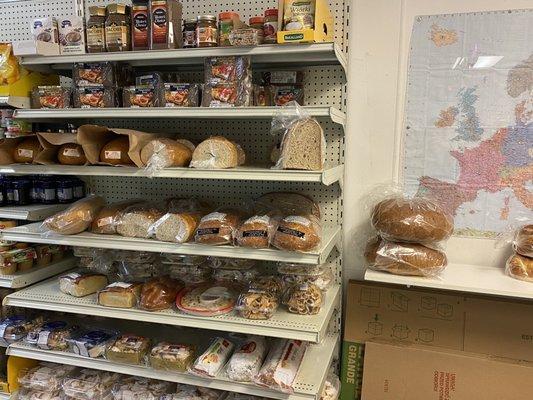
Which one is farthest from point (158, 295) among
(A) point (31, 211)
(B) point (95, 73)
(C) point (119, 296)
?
(B) point (95, 73)

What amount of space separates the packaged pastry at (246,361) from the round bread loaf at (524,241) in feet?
4.06

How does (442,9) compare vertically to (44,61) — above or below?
above

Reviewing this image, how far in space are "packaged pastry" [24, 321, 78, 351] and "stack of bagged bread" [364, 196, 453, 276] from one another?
1585 millimetres

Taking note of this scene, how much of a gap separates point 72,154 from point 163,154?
0.50 m

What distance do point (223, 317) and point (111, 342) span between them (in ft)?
2.17

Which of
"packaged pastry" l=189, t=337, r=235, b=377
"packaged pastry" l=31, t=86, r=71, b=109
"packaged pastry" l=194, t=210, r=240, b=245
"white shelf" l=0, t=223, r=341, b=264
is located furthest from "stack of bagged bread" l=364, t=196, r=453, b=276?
"packaged pastry" l=31, t=86, r=71, b=109

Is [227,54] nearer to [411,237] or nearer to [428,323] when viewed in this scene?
[411,237]

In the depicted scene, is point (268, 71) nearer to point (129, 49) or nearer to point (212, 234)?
point (129, 49)

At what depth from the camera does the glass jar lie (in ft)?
5.83

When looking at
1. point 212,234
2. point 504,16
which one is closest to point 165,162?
point 212,234

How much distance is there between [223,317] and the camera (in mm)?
1900

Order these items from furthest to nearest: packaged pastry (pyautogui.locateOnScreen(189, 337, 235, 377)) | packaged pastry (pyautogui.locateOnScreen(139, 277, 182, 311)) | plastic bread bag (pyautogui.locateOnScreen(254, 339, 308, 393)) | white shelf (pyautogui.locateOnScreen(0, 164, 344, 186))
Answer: packaged pastry (pyautogui.locateOnScreen(139, 277, 182, 311)) < packaged pastry (pyautogui.locateOnScreen(189, 337, 235, 377)) < plastic bread bag (pyautogui.locateOnScreen(254, 339, 308, 393)) < white shelf (pyautogui.locateOnScreen(0, 164, 344, 186))

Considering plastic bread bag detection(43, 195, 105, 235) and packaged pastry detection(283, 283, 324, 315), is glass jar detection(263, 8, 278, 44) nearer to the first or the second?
packaged pastry detection(283, 283, 324, 315)

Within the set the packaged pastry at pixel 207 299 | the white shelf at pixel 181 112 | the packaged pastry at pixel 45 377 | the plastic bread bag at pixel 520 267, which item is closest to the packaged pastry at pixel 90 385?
the packaged pastry at pixel 45 377
